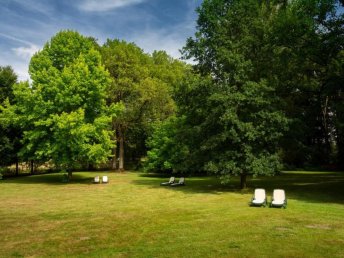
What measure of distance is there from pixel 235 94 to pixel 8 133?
26553 millimetres

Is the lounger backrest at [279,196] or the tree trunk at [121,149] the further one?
the tree trunk at [121,149]

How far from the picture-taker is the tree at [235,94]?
86.4 feet

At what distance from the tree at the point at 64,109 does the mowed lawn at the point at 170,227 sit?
422 inches

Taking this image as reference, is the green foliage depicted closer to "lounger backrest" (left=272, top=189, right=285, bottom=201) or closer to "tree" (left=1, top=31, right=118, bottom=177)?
"tree" (left=1, top=31, right=118, bottom=177)

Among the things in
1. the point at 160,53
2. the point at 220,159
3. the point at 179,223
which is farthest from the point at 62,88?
the point at 160,53

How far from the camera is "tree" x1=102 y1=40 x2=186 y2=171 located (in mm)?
51316

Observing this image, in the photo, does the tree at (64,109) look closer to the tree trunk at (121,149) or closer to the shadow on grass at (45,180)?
the shadow on grass at (45,180)

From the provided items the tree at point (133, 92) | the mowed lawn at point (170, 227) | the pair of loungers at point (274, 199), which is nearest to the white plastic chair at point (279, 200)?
the pair of loungers at point (274, 199)

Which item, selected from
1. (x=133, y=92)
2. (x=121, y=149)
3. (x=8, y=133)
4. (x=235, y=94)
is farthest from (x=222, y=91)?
(x=121, y=149)

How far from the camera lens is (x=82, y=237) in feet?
45.4

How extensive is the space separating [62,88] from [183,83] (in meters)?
13.2

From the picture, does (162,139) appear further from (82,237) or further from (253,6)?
(82,237)

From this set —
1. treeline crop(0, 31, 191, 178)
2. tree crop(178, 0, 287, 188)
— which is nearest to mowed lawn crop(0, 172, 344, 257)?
tree crop(178, 0, 287, 188)

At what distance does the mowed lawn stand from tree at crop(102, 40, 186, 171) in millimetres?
28598
